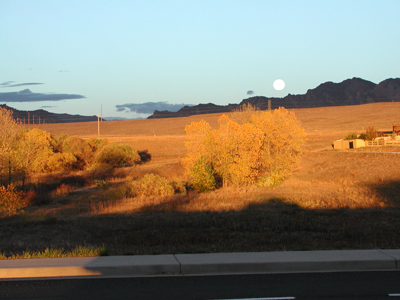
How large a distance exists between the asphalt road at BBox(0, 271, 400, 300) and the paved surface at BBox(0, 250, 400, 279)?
24 cm

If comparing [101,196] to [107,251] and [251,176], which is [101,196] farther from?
[107,251]

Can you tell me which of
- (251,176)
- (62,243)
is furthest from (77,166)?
(62,243)

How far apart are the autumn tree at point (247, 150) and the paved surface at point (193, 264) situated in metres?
25.0

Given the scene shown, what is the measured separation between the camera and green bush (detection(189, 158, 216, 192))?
32.3 metres

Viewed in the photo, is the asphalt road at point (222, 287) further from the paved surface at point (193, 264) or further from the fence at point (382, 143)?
the fence at point (382, 143)

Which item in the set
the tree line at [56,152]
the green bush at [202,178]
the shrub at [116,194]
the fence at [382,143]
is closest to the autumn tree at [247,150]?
the green bush at [202,178]

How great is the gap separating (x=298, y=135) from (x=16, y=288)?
33686mm

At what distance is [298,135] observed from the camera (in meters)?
37.5

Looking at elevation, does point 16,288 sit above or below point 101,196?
above

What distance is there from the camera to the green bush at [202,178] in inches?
1273

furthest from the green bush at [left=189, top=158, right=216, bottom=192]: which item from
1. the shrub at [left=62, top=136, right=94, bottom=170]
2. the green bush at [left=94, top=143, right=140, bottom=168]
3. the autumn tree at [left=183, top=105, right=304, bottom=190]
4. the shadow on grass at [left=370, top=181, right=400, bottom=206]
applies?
the shrub at [left=62, top=136, right=94, bottom=170]

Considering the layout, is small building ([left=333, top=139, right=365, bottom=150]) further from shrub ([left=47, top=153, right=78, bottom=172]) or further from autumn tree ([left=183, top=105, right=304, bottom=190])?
shrub ([left=47, top=153, right=78, bottom=172])

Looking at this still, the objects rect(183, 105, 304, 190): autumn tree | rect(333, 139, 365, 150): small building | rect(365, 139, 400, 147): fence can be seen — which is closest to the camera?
rect(183, 105, 304, 190): autumn tree

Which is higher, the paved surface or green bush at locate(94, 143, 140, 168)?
the paved surface
